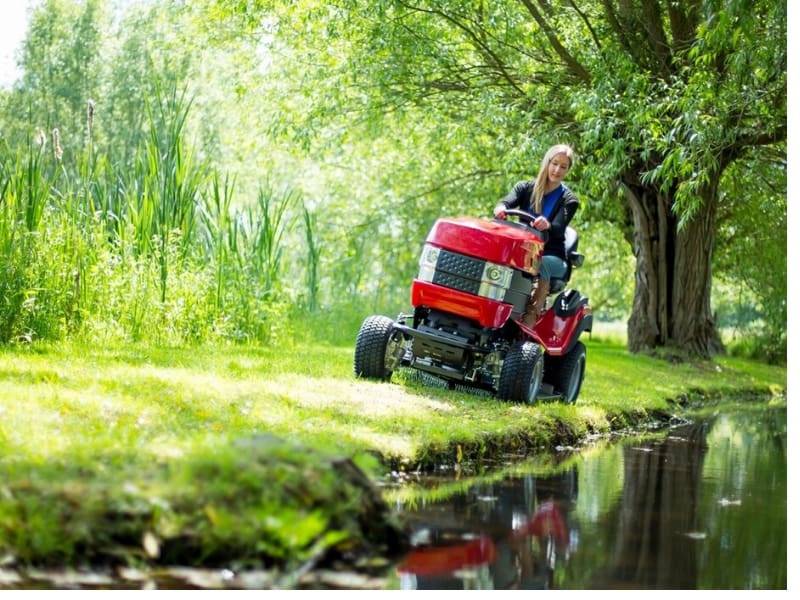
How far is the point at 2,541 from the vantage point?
4.28 metres

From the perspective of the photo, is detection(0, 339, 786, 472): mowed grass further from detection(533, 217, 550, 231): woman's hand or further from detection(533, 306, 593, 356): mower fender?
detection(533, 217, 550, 231): woman's hand

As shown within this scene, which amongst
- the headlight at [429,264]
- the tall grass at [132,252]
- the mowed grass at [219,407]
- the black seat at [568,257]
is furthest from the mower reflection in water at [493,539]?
the tall grass at [132,252]

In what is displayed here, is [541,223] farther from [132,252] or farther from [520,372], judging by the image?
[132,252]

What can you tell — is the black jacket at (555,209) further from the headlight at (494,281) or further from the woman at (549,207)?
the headlight at (494,281)

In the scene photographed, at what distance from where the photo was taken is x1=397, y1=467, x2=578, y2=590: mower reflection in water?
4.67m

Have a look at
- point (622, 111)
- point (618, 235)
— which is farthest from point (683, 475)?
point (618, 235)

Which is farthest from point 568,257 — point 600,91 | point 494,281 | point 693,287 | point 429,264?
point 693,287

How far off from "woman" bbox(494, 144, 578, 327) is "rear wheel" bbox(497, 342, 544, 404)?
0.37 metres

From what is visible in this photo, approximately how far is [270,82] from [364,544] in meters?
15.4

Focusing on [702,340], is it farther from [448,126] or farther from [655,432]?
[655,432]

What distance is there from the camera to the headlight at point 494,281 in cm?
894

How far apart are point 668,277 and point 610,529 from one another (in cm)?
1420

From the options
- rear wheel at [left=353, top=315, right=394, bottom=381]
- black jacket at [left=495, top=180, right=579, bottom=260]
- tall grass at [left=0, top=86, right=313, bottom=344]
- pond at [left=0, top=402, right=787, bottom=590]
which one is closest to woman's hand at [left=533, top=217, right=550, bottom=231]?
black jacket at [left=495, top=180, right=579, bottom=260]

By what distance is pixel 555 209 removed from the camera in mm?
9578
